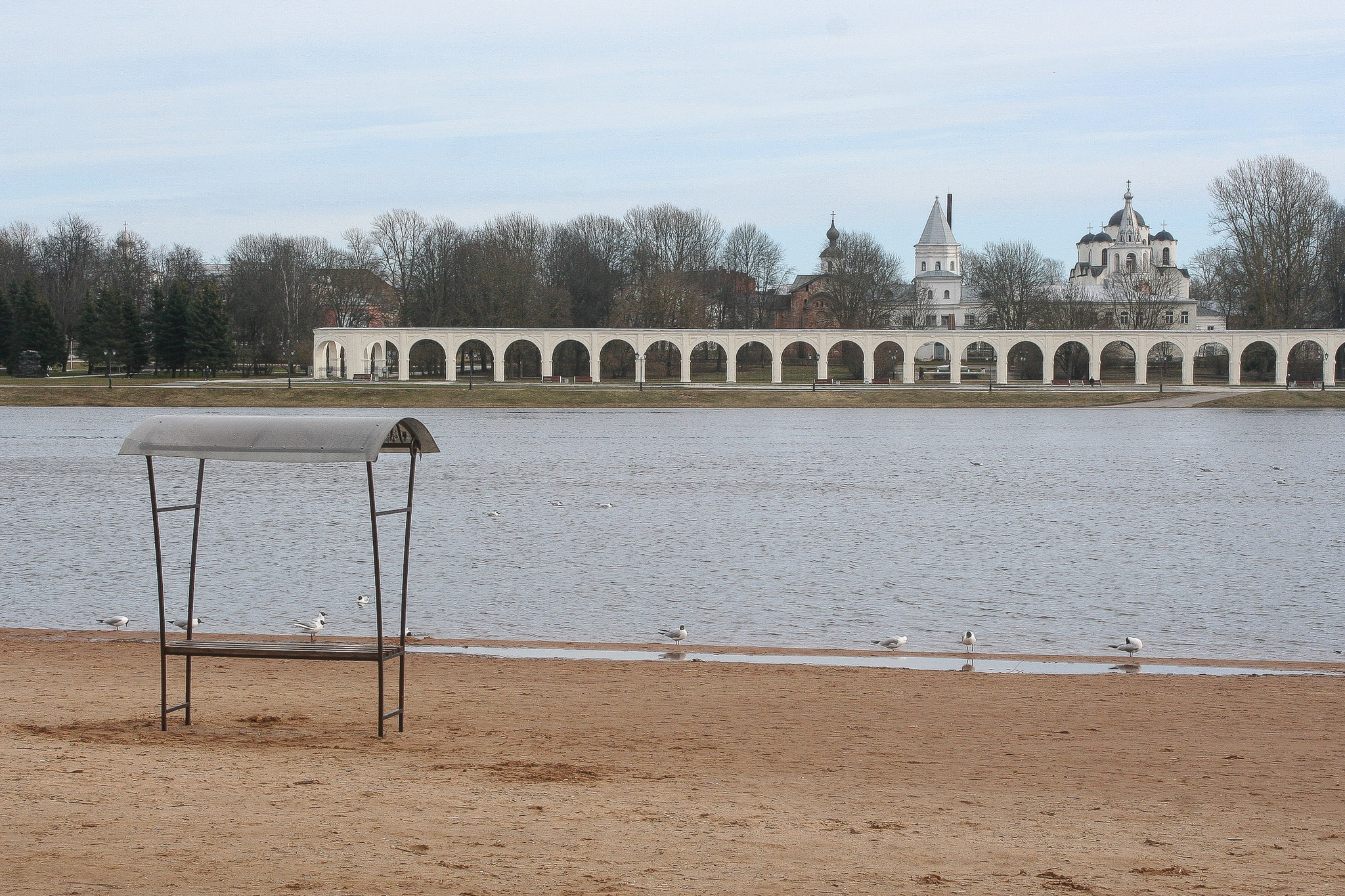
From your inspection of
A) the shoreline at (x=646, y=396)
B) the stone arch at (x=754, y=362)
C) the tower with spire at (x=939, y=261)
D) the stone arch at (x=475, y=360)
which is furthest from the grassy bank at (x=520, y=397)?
the tower with spire at (x=939, y=261)

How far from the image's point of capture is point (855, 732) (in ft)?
30.7

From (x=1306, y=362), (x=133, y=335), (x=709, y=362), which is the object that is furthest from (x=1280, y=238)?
(x=133, y=335)

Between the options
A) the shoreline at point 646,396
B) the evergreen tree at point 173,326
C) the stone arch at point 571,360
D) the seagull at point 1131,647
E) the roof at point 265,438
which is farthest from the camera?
the stone arch at point 571,360

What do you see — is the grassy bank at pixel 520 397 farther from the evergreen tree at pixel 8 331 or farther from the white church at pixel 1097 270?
the white church at pixel 1097 270

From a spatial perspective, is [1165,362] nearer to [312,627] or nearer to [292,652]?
[312,627]

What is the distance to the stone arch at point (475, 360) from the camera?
87819 mm

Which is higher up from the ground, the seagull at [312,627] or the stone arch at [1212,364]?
the stone arch at [1212,364]

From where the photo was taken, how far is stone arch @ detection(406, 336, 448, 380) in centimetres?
9050

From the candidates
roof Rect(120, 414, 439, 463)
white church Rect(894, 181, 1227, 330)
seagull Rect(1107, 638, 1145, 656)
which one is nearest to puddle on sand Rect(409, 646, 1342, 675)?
seagull Rect(1107, 638, 1145, 656)

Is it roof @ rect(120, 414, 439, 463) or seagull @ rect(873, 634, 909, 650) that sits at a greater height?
roof @ rect(120, 414, 439, 463)

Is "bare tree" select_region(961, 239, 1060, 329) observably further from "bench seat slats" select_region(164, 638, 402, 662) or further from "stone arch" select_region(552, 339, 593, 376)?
"bench seat slats" select_region(164, 638, 402, 662)

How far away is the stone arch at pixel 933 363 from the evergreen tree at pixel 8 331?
59185mm

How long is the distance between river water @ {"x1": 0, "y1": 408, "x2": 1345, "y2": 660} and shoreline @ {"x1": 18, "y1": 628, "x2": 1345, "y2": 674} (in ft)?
1.24

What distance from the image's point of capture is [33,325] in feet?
264
